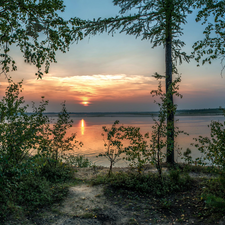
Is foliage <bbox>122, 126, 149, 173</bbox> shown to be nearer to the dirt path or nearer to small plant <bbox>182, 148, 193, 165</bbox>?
the dirt path

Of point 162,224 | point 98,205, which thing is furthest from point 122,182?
point 162,224

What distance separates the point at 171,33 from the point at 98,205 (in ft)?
30.1

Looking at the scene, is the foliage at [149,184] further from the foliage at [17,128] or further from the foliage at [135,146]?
the foliage at [17,128]

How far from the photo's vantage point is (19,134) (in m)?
4.72

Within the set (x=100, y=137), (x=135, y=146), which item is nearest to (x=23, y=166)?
(x=135, y=146)

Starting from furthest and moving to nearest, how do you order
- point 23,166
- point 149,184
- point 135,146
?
point 135,146 → point 149,184 → point 23,166

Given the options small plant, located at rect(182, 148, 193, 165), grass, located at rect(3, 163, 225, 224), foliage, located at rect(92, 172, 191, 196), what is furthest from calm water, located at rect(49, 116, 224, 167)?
grass, located at rect(3, 163, 225, 224)

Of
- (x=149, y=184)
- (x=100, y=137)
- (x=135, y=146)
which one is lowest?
(x=100, y=137)

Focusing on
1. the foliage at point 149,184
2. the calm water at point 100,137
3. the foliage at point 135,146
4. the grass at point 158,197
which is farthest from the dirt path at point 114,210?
the calm water at point 100,137

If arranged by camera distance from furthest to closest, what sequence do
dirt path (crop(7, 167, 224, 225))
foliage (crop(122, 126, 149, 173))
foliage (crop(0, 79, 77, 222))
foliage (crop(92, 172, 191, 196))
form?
foliage (crop(122, 126, 149, 173))
foliage (crop(92, 172, 191, 196))
dirt path (crop(7, 167, 224, 225))
foliage (crop(0, 79, 77, 222))

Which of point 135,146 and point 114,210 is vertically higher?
point 135,146

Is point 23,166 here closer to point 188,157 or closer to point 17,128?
point 17,128

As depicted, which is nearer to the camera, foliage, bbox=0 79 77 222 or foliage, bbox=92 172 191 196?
foliage, bbox=0 79 77 222

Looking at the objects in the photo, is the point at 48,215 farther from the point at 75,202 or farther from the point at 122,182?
the point at 122,182
